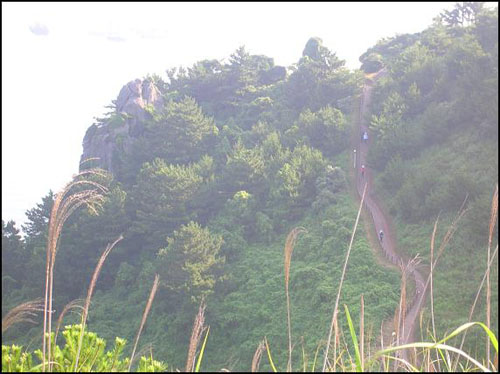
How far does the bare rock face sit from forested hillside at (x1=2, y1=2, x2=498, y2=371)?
0.59ft

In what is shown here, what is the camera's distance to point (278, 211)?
95.5ft

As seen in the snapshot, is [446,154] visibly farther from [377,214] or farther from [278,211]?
[278,211]

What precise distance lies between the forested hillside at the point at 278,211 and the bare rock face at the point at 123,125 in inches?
7.1

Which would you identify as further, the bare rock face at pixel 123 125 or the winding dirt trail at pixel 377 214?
the bare rock face at pixel 123 125

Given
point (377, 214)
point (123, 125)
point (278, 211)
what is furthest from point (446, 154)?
point (123, 125)

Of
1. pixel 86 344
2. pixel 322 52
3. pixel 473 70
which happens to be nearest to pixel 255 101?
pixel 322 52

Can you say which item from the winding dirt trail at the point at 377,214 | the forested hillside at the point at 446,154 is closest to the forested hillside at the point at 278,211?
the forested hillside at the point at 446,154

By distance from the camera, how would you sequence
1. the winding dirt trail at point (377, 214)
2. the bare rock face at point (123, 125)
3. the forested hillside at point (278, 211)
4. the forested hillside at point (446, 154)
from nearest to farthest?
the winding dirt trail at point (377, 214) < the forested hillside at point (446, 154) < the forested hillside at point (278, 211) < the bare rock face at point (123, 125)

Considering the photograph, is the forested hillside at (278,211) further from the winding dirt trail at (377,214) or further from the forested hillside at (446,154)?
the winding dirt trail at (377,214)

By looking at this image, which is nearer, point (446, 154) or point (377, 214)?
point (446, 154)

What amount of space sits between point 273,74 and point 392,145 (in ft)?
81.7

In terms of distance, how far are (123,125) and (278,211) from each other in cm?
2066

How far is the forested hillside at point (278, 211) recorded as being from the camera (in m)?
20.6

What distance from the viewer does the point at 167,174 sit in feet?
103
